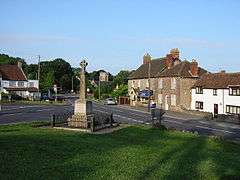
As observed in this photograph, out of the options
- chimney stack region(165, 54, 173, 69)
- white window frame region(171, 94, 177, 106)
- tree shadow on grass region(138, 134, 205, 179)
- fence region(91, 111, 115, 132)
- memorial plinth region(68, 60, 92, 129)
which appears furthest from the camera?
chimney stack region(165, 54, 173, 69)

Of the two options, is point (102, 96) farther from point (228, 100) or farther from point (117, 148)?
point (117, 148)

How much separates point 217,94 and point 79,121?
34218 mm

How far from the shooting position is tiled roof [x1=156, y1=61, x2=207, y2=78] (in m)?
66.5

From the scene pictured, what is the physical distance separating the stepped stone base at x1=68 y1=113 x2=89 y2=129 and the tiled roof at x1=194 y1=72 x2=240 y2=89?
31.5m

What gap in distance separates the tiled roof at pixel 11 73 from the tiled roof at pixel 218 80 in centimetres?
4825

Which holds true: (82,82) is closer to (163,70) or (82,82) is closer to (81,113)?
(81,113)

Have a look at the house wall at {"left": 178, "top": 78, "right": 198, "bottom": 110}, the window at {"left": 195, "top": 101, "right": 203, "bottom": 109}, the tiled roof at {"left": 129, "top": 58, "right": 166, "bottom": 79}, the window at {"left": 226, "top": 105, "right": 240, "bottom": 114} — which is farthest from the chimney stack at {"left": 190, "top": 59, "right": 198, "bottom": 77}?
the window at {"left": 226, "top": 105, "right": 240, "bottom": 114}

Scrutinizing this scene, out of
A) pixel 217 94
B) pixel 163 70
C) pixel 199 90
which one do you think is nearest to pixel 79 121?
pixel 217 94

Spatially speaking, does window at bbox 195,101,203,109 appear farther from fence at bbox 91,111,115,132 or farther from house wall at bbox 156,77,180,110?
fence at bbox 91,111,115,132

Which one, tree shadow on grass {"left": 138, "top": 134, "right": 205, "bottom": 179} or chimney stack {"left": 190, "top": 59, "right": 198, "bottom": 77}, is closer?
tree shadow on grass {"left": 138, "top": 134, "right": 205, "bottom": 179}

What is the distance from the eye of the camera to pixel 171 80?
6906 centimetres

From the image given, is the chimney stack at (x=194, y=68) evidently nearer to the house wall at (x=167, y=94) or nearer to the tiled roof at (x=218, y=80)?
the tiled roof at (x=218, y=80)

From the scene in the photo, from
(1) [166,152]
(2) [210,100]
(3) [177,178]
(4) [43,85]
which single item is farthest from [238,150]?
(4) [43,85]

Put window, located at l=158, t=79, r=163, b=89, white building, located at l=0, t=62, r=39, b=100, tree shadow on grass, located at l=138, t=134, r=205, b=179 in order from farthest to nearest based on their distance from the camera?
white building, located at l=0, t=62, r=39, b=100 < window, located at l=158, t=79, r=163, b=89 < tree shadow on grass, located at l=138, t=134, r=205, b=179
